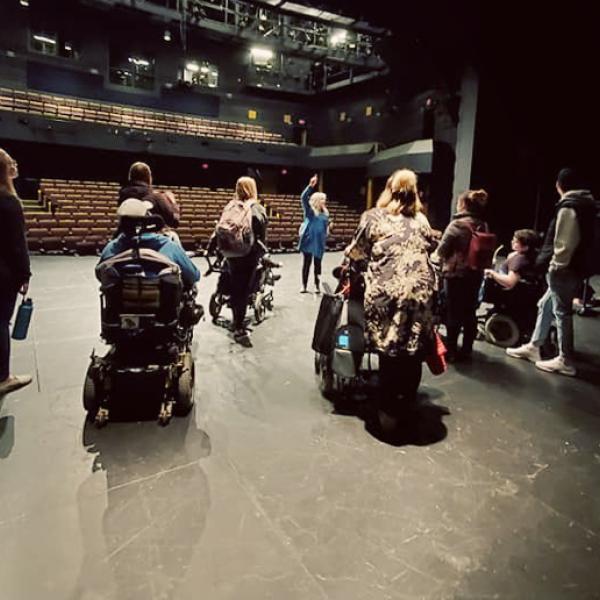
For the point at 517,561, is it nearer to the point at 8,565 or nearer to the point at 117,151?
the point at 8,565

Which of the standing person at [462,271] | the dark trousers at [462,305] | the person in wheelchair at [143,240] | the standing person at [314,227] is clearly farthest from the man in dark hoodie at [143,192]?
the standing person at [314,227]

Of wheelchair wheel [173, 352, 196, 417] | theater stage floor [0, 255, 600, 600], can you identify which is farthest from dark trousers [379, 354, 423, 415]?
wheelchair wheel [173, 352, 196, 417]

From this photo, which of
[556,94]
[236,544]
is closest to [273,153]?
[556,94]

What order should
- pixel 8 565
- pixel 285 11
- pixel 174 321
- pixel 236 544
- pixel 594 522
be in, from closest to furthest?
pixel 8 565, pixel 236 544, pixel 594 522, pixel 174 321, pixel 285 11

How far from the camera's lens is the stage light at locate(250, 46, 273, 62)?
18.2 m

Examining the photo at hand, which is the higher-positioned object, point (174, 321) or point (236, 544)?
point (174, 321)

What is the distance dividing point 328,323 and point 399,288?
1.84ft

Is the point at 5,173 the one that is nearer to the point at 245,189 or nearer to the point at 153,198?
the point at 153,198

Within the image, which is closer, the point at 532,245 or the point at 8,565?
the point at 8,565

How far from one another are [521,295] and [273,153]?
1425 cm

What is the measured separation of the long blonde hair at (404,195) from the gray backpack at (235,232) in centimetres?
140

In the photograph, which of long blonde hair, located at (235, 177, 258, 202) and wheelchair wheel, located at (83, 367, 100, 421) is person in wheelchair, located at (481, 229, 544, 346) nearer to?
long blonde hair, located at (235, 177, 258, 202)

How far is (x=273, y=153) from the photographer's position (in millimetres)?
16719

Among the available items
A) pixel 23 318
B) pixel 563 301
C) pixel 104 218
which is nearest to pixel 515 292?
pixel 563 301
